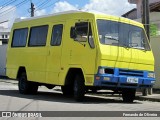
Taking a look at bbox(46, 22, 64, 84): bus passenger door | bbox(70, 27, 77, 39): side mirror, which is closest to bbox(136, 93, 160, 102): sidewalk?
bbox(46, 22, 64, 84): bus passenger door

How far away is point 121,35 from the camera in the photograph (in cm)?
1485

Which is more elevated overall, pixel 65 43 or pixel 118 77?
pixel 65 43

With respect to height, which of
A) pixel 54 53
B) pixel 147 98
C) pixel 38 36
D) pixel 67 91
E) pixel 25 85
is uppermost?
pixel 38 36

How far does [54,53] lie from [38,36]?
1.68 m

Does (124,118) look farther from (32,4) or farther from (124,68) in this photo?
(32,4)

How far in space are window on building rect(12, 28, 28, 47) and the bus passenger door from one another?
237 cm

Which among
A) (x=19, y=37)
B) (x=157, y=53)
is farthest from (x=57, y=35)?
(x=157, y=53)

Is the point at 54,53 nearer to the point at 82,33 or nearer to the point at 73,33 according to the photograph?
the point at 73,33

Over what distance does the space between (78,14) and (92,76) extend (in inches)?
88.9

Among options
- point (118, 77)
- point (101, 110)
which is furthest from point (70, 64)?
point (101, 110)

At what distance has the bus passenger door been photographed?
51.7ft

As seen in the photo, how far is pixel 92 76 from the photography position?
14.0m

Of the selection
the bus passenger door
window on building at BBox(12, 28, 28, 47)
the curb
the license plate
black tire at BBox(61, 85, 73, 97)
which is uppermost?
window on building at BBox(12, 28, 28, 47)

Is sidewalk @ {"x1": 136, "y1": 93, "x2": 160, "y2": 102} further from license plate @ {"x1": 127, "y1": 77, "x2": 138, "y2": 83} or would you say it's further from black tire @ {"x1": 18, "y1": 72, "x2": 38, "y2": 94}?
black tire @ {"x1": 18, "y1": 72, "x2": 38, "y2": 94}
